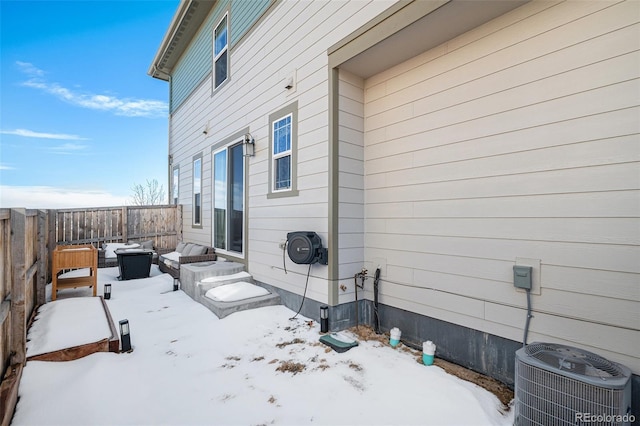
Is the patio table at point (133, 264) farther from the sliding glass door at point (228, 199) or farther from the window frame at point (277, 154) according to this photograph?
the window frame at point (277, 154)

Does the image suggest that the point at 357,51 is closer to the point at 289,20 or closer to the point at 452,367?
the point at 289,20

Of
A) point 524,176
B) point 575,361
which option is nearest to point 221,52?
point 524,176

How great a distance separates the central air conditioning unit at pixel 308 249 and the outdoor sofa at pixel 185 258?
3256 mm

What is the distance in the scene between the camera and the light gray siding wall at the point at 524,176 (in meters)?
1.98

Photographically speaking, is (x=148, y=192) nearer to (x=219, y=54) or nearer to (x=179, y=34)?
(x=179, y=34)

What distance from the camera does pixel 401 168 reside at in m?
3.38

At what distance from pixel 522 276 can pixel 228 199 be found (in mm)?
5459

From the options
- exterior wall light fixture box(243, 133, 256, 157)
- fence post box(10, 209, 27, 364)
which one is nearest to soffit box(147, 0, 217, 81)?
exterior wall light fixture box(243, 133, 256, 157)

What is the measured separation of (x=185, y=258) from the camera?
19.3 ft

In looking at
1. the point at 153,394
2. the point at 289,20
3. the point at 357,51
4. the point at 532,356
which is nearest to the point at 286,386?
the point at 153,394

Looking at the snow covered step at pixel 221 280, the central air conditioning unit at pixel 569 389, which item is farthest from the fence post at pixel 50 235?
the central air conditioning unit at pixel 569 389

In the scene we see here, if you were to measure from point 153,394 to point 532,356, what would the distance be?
275 centimetres

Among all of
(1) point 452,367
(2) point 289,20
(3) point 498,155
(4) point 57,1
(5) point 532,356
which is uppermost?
(4) point 57,1

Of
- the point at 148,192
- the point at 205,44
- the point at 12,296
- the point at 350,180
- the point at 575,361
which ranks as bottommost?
the point at 575,361
